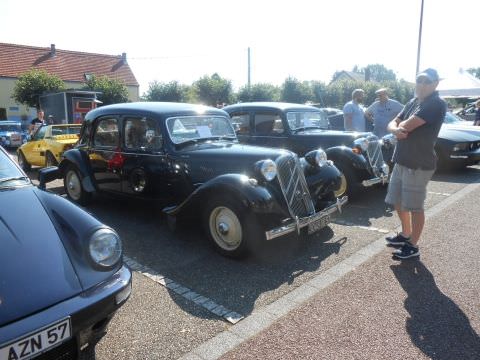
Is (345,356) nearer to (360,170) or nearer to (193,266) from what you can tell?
(193,266)

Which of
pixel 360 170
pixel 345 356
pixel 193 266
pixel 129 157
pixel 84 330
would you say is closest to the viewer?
pixel 84 330

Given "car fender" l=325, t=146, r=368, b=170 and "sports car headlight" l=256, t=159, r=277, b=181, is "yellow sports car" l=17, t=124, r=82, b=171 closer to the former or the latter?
"car fender" l=325, t=146, r=368, b=170

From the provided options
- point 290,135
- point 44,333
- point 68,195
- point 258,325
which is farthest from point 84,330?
point 290,135

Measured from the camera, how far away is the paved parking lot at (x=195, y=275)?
275 centimetres

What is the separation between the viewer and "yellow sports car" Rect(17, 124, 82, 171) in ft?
28.9

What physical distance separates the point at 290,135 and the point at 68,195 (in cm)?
412

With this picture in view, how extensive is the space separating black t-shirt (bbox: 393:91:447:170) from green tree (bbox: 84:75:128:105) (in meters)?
25.2

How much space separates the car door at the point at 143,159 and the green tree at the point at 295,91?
28.5 m

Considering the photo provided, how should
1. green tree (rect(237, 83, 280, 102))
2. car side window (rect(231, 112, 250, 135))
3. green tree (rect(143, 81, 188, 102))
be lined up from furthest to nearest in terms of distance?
green tree (rect(237, 83, 280, 102)) → green tree (rect(143, 81, 188, 102)) → car side window (rect(231, 112, 250, 135))

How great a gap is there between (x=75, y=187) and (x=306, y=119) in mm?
4480

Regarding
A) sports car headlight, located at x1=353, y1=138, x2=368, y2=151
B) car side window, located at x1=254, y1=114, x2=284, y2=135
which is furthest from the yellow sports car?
sports car headlight, located at x1=353, y1=138, x2=368, y2=151

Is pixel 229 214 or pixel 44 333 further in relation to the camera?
pixel 229 214

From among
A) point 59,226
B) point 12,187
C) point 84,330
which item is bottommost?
point 84,330

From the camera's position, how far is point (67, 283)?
7.20 feet
